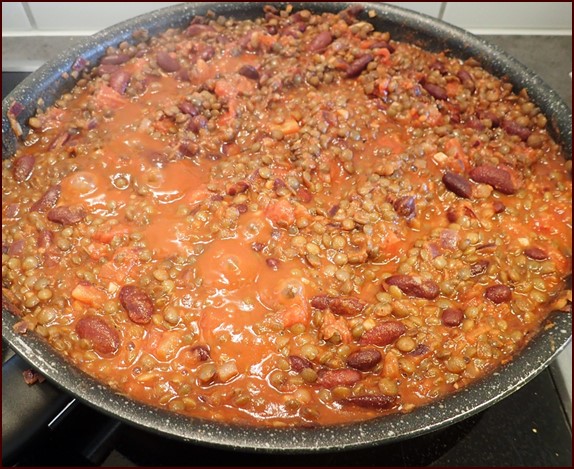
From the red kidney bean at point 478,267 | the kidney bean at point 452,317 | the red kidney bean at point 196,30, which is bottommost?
the kidney bean at point 452,317

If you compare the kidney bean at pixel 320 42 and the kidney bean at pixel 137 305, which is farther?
the kidney bean at pixel 320 42

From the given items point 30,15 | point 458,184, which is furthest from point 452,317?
point 30,15

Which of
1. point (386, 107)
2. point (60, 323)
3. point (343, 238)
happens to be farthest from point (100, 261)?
point (386, 107)

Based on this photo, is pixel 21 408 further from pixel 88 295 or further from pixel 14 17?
pixel 14 17

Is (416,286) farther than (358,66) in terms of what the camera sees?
No

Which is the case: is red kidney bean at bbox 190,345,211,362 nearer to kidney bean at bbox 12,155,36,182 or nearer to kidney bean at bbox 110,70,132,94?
kidney bean at bbox 12,155,36,182

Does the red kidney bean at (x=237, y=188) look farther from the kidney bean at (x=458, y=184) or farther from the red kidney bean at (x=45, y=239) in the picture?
the kidney bean at (x=458, y=184)

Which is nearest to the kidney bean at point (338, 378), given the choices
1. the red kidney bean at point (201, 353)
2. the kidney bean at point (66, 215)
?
the red kidney bean at point (201, 353)

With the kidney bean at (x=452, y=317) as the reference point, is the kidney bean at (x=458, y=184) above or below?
above
